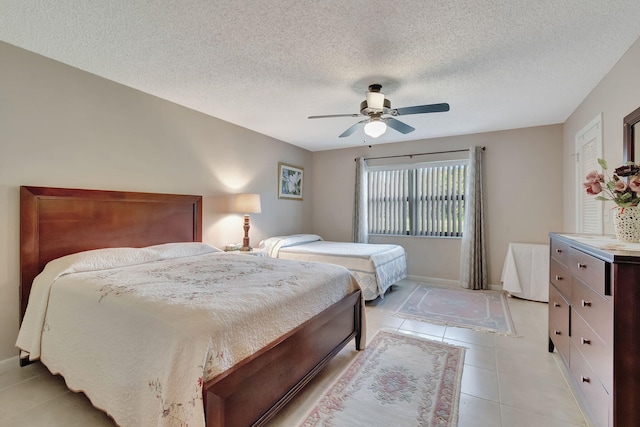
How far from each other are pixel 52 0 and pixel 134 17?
0.41 metres

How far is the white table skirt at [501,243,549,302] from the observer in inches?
151

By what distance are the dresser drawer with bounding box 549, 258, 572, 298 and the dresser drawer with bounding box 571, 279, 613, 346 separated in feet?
0.35

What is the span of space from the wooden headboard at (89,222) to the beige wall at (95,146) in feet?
0.29

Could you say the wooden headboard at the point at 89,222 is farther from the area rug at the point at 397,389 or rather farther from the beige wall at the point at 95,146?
the area rug at the point at 397,389

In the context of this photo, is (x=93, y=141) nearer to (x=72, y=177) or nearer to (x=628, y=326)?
(x=72, y=177)

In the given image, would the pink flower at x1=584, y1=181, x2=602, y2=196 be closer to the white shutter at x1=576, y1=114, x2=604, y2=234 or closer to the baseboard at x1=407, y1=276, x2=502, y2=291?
the white shutter at x1=576, y1=114, x2=604, y2=234

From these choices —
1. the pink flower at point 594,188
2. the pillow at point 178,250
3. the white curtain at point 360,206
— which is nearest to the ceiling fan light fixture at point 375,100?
the pink flower at point 594,188

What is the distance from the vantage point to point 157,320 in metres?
1.34

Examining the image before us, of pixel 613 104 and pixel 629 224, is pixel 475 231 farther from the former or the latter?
pixel 629 224

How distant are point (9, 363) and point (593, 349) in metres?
3.89

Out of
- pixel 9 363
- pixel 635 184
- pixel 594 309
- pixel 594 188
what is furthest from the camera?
pixel 9 363

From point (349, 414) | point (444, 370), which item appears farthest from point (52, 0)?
point (444, 370)

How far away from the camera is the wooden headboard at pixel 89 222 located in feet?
7.32

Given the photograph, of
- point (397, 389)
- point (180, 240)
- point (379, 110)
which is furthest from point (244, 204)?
point (397, 389)
